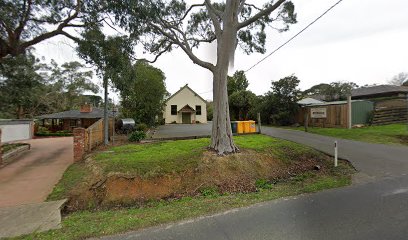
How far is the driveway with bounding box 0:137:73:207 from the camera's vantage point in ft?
24.2

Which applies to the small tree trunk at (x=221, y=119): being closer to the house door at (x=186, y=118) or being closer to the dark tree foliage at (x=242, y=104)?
the dark tree foliage at (x=242, y=104)

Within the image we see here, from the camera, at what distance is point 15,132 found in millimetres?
21969

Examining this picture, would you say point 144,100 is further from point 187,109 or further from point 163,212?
point 163,212

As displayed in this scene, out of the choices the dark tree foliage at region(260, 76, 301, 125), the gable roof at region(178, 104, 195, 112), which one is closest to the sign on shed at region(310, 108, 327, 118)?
the dark tree foliage at region(260, 76, 301, 125)

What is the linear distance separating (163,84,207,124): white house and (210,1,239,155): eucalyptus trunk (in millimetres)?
30433

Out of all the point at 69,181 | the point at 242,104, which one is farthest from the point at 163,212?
the point at 242,104

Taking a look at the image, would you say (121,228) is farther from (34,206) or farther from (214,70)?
(214,70)

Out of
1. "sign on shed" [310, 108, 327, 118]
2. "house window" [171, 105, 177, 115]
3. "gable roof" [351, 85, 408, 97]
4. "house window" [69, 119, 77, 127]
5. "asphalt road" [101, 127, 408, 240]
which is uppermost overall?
"gable roof" [351, 85, 408, 97]

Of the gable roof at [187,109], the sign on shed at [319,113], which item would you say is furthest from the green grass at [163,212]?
the gable roof at [187,109]

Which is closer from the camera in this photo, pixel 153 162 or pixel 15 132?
pixel 153 162

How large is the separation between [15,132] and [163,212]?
22181 mm

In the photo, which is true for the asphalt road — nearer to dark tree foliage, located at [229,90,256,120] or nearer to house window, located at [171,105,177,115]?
dark tree foliage, located at [229,90,256,120]

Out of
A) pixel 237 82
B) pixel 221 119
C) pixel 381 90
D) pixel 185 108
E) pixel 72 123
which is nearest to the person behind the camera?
pixel 221 119

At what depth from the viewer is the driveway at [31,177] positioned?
24.2ft
